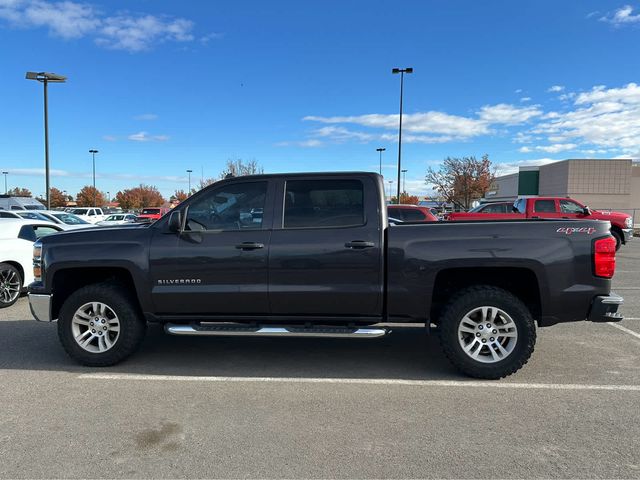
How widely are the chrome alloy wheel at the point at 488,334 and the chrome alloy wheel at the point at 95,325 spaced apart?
3556 mm

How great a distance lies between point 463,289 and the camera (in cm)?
455

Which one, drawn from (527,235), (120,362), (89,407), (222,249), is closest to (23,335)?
(120,362)

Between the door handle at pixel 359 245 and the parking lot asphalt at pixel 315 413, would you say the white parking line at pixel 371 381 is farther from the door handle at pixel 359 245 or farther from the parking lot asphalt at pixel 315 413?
the door handle at pixel 359 245

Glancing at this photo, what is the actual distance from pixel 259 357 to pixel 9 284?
5328 mm

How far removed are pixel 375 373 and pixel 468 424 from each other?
126cm

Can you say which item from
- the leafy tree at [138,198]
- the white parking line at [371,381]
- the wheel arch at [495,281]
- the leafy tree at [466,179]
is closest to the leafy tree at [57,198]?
the leafy tree at [138,198]

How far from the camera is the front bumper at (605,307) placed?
14.0 feet

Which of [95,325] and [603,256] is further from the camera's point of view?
A: [95,325]

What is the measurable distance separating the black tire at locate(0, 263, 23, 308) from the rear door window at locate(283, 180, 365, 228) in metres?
5.85

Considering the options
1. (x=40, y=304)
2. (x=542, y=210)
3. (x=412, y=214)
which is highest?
(x=542, y=210)

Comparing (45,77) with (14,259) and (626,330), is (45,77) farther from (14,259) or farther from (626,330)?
(626,330)

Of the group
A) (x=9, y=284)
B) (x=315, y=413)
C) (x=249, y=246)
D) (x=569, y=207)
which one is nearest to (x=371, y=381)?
(x=315, y=413)

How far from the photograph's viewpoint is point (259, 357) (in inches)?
202

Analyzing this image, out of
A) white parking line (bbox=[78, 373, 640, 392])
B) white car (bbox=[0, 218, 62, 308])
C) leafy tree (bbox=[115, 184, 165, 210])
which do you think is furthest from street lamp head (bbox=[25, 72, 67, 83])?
leafy tree (bbox=[115, 184, 165, 210])
